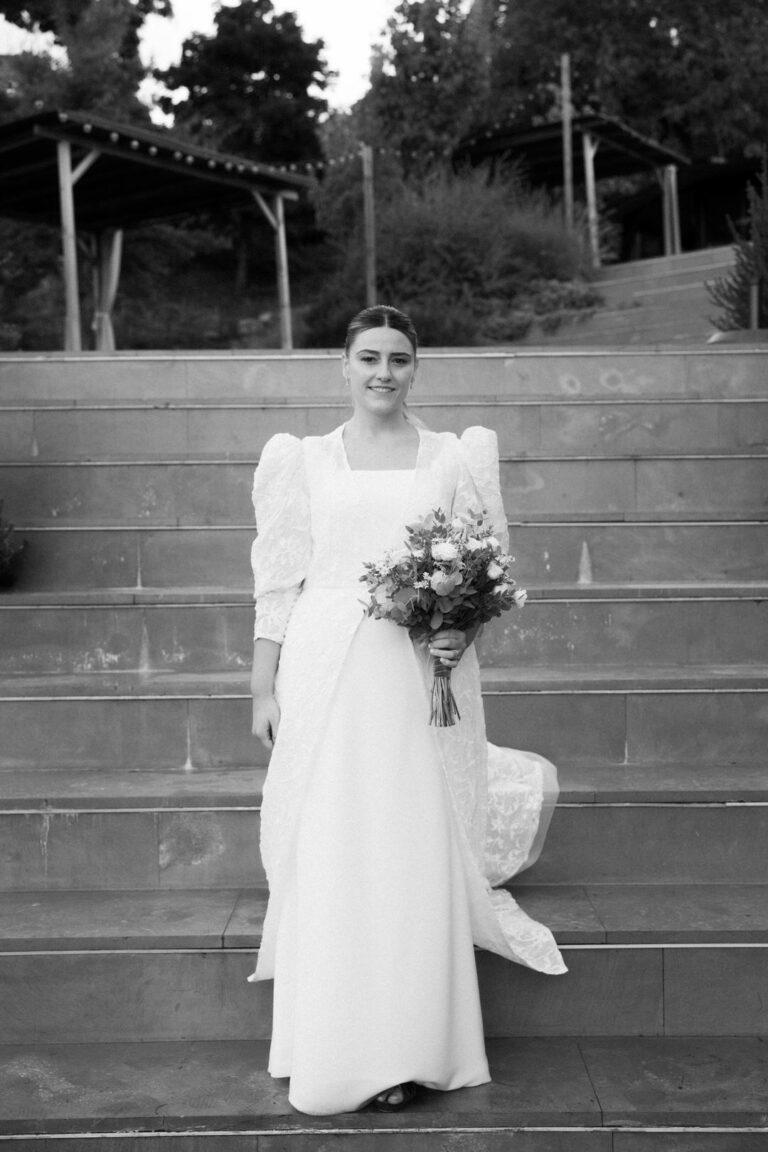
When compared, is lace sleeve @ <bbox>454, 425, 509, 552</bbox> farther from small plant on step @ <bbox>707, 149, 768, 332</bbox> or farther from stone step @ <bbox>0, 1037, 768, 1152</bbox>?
small plant on step @ <bbox>707, 149, 768, 332</bbox>

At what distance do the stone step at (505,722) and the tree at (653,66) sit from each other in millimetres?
21022

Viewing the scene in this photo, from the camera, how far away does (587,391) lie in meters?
7.29

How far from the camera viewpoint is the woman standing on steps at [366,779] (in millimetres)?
3184

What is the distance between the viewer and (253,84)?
27.7 meters

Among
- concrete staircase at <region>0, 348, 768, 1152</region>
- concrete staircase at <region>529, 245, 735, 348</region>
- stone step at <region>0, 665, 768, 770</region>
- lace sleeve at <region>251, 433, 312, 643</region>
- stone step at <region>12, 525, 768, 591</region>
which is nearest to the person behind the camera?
concrete staircase at <region>0, 348, 768, 1152</region>

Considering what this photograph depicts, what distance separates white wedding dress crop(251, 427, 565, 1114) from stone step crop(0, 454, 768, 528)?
2.67m

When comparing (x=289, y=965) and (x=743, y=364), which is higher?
(x=743, y=364)

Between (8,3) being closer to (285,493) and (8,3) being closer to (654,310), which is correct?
(654,310)

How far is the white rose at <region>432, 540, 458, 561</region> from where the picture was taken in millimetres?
3070

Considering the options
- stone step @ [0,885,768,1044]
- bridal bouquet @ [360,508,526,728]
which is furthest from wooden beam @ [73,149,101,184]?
bridal bouquet @ [360,508,526,728]

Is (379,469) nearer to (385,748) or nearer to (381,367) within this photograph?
(381,367)

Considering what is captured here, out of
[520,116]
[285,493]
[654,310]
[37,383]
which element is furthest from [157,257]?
[285,493]

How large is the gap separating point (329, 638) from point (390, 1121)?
47.2 inches

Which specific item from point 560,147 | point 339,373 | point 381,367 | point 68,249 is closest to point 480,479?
point 381,367
